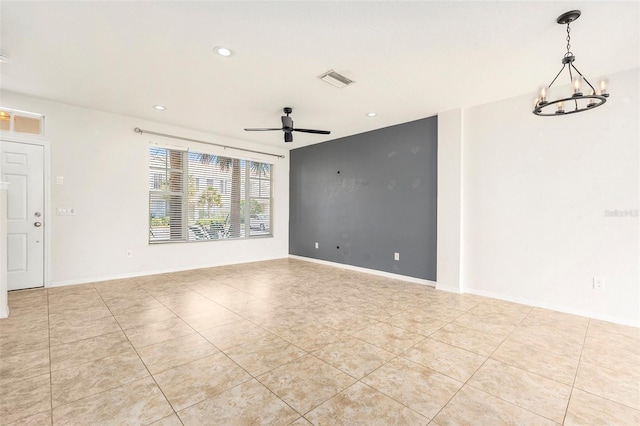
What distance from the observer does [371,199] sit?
5.45m

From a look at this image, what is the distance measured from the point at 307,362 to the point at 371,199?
3720 mm

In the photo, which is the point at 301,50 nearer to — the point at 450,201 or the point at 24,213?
the point at 450,201

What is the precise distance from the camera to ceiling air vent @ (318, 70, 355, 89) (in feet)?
10.4

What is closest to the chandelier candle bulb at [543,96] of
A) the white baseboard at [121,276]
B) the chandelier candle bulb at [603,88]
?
the chandelier candle bulb at [603,88]

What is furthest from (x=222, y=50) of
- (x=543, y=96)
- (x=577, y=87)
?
(x=577, y=87)

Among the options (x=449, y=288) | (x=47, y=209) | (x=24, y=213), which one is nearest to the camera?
(x=24, y=213)

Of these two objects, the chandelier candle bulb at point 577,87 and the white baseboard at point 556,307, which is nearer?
the chandelier candle bulb at point 577,87

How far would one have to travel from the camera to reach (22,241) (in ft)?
13.1

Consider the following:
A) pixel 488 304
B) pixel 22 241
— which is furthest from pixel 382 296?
pixel 22 241

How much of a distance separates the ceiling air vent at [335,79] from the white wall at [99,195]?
3.36 metres

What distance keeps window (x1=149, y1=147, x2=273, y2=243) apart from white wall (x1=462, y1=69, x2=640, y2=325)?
4406mm

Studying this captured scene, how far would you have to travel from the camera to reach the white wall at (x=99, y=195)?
13.8ft

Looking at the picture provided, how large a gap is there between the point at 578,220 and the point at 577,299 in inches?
36.6

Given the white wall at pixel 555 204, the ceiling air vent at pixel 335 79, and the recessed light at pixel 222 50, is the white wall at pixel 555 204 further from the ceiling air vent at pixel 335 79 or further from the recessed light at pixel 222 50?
the recessed light at pixel 222 50
